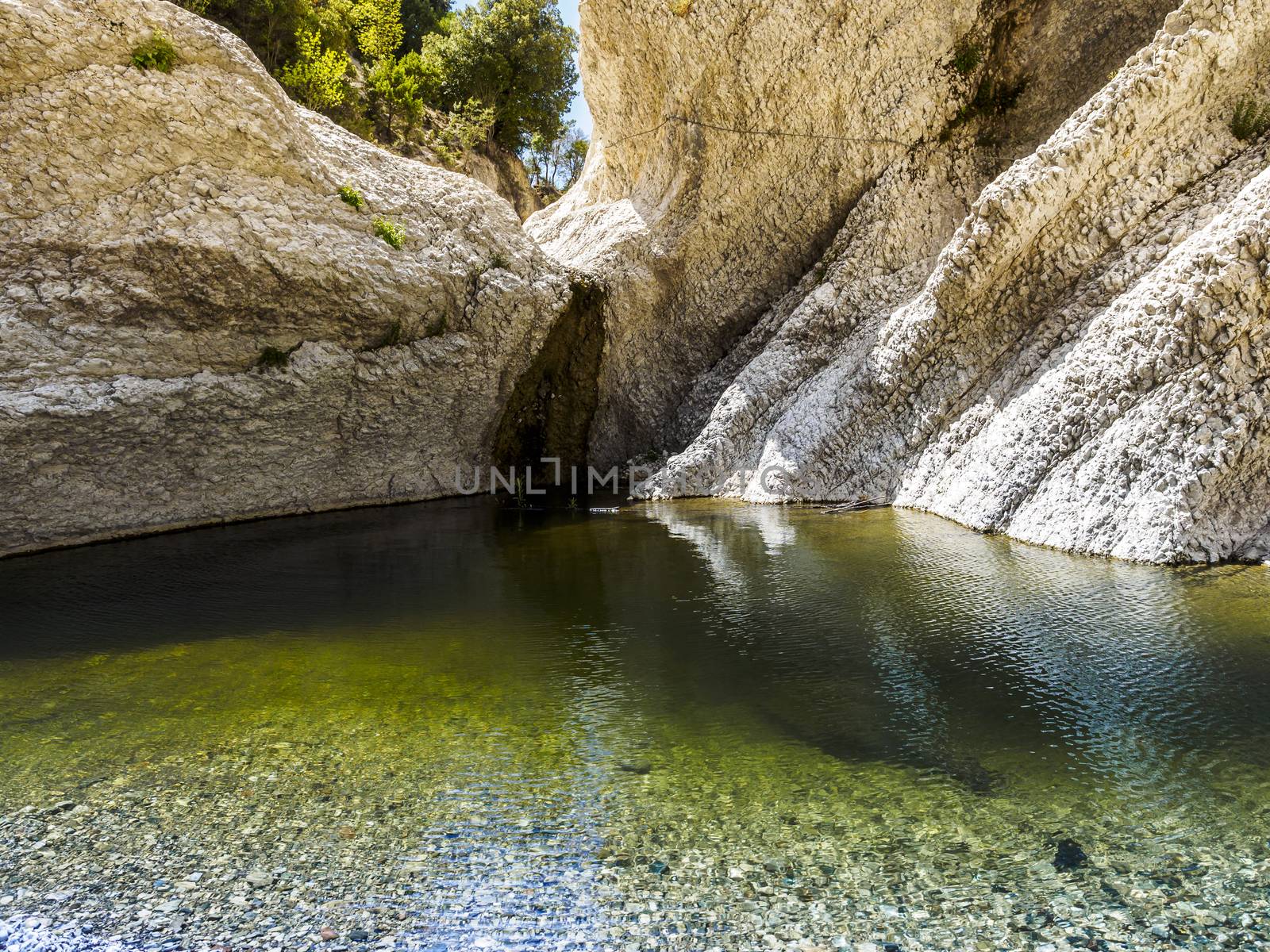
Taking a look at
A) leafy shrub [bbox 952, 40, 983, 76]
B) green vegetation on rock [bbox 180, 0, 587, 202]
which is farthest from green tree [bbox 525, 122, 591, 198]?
leafy shrub [bbox 952, 40, 983, 76]

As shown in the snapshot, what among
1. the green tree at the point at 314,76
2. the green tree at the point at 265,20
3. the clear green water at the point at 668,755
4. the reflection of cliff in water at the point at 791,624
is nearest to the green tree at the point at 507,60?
the green tree at the point at 265,20

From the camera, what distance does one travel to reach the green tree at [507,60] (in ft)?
110

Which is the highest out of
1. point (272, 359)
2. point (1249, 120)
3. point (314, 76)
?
point (314, 76)

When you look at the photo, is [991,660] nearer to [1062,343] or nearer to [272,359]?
[1062,343]

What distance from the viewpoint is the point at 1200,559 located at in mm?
9469

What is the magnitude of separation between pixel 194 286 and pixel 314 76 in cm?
1451

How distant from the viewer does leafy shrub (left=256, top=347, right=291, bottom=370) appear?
49.1 feet

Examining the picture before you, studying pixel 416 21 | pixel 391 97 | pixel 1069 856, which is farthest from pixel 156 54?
pixel 416 21

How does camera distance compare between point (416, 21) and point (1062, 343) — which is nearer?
point (1062, 343)

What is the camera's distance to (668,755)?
5.09m

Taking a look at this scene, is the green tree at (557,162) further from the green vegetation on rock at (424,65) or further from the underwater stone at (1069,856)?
the underwater stone at (1069,856)

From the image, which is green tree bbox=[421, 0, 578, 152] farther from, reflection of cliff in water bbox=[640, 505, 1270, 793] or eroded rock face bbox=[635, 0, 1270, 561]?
reflection of cliff in water bbox=[640, 505, 1270, 793]

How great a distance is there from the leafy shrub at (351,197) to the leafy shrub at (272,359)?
3.21m

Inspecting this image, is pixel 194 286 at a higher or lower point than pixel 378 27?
lower
